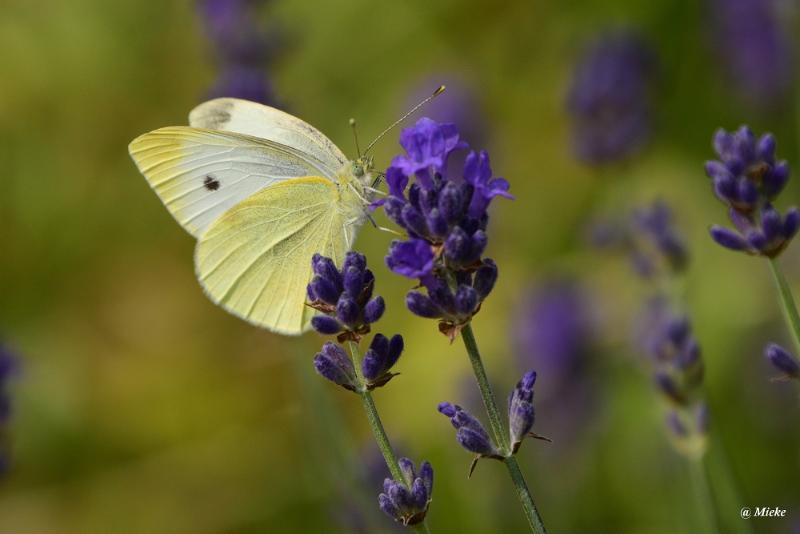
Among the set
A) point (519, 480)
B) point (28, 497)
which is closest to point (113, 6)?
point (28, 497)

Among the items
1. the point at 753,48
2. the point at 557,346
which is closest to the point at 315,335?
the point at 557,346

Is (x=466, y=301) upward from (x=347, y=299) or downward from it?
downward

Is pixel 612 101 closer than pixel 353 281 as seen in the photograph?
No

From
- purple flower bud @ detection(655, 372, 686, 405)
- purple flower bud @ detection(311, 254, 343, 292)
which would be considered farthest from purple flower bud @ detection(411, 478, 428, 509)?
purple flower bud @ detection(655, 372, 686, 405)

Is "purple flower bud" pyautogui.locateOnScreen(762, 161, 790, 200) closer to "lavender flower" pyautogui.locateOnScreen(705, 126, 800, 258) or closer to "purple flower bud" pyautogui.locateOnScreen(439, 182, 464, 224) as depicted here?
"lavender flower" pyautogui.locateOnScreen(705, 126, 800, 258)

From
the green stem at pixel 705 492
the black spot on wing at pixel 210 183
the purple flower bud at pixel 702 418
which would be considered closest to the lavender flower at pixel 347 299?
the black spot on wing at pixel 210 183

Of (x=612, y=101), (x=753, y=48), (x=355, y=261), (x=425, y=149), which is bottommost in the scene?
(x=355, y=261)

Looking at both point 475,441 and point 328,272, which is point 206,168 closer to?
point 328,272
